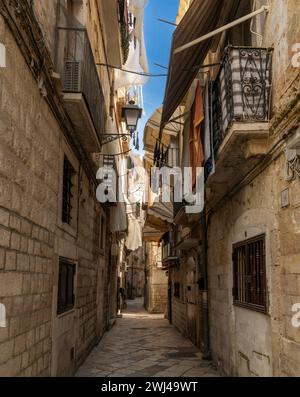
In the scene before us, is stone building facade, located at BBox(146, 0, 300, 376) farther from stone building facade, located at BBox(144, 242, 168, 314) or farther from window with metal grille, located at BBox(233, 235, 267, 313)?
stone building facade, located at BBox(144, 242, 168, 314)

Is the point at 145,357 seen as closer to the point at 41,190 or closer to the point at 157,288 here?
the point at 41,190

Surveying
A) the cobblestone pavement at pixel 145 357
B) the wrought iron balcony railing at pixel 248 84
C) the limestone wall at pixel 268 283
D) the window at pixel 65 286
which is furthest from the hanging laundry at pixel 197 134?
the cobblestone pavement at pixel 145 357

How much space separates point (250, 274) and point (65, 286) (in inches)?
109

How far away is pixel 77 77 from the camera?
20.0ft

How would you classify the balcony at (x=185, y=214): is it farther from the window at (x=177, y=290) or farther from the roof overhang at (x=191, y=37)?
the window at (x=177, y=290)

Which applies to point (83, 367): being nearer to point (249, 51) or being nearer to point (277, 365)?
point (277, 365)

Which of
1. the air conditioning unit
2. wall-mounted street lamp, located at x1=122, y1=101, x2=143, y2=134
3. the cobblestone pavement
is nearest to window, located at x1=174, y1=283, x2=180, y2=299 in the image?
the cobblestone pavement

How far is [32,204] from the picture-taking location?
463 cm

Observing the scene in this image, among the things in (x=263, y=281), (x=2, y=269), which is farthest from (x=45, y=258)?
(x=263, y=281)

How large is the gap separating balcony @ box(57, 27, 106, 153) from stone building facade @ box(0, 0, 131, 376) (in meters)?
0.03

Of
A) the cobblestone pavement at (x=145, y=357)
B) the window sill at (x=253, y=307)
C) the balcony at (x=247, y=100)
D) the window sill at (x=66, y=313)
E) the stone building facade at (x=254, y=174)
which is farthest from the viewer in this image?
the cobblestone pavement at (x=145, y=357)

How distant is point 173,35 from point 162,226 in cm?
1334

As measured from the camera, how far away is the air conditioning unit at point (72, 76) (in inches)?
238

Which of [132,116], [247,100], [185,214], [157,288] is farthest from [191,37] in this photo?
[157,288]
